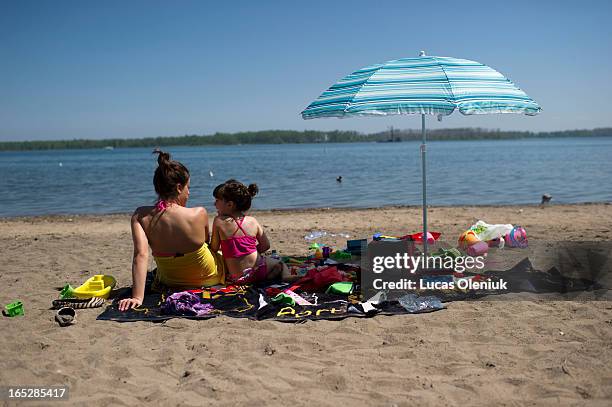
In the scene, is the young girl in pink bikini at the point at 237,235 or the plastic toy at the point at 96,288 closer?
the plastic toy at the point at 96,288

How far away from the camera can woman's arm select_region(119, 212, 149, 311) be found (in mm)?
4754

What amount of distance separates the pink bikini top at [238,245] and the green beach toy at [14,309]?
1874mm

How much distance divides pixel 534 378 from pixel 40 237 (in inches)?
345

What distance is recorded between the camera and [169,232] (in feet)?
16.0

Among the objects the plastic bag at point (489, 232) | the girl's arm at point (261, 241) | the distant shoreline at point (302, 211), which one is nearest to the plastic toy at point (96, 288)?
the girl's arm at point (261, 241)

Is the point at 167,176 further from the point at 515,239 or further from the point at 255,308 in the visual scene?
the point at 515,239

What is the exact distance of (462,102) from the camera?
15.3 feet

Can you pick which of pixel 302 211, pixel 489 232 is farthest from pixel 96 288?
pixel 302 211

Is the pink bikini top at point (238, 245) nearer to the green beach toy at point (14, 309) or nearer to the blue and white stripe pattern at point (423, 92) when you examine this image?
the blue and white stripe pattern at point (423, 92)

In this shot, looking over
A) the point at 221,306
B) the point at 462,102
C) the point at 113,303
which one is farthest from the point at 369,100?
the point at 113,303

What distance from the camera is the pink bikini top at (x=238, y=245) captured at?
5.19 m

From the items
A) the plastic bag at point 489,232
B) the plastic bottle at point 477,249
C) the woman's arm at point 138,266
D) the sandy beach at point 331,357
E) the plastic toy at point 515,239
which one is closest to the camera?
the sandy beach at point 331,357

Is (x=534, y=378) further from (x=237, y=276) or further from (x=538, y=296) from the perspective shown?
(x=237, y=276)

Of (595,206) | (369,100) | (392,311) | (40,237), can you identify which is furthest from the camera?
(595,206)
